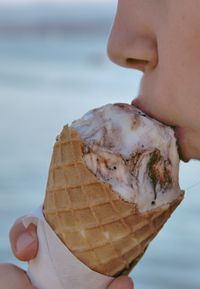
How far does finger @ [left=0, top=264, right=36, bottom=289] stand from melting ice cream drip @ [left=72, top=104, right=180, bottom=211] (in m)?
0.22

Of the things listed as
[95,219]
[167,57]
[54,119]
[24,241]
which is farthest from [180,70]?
[54,119]

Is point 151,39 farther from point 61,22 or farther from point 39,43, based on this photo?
point 61,22

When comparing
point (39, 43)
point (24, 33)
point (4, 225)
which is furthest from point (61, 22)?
point (4, 225)

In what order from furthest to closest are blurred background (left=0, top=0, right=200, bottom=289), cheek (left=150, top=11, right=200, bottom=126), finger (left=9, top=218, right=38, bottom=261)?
blurred background (left=0, top=0, right=200, bottom=289)
finger (left=9, top=218, right=38, bottom=261)
cheek (left=150, top=11, right=200, bottom=126)

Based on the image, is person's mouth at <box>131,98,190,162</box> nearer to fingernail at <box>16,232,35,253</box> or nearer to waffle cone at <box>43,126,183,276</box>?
waffle cone at <box>43,126,183,276</box>

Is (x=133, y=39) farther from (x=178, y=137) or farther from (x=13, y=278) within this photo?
(x=13, y=278)

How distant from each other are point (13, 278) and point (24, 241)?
7cm

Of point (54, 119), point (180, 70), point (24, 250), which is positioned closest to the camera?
point (180, 70)

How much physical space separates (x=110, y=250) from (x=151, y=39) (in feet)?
0.99

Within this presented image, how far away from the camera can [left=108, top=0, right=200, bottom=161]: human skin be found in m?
1.60

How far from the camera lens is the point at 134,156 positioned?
5.36 ft

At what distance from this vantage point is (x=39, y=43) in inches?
543

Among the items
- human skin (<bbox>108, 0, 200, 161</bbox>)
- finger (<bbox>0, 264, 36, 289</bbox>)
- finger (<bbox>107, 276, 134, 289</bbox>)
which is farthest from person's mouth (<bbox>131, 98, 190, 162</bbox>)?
finger (<bbox>0, 264, 36, 289</bbox>)

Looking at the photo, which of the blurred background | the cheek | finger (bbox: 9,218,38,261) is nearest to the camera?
the cheek
